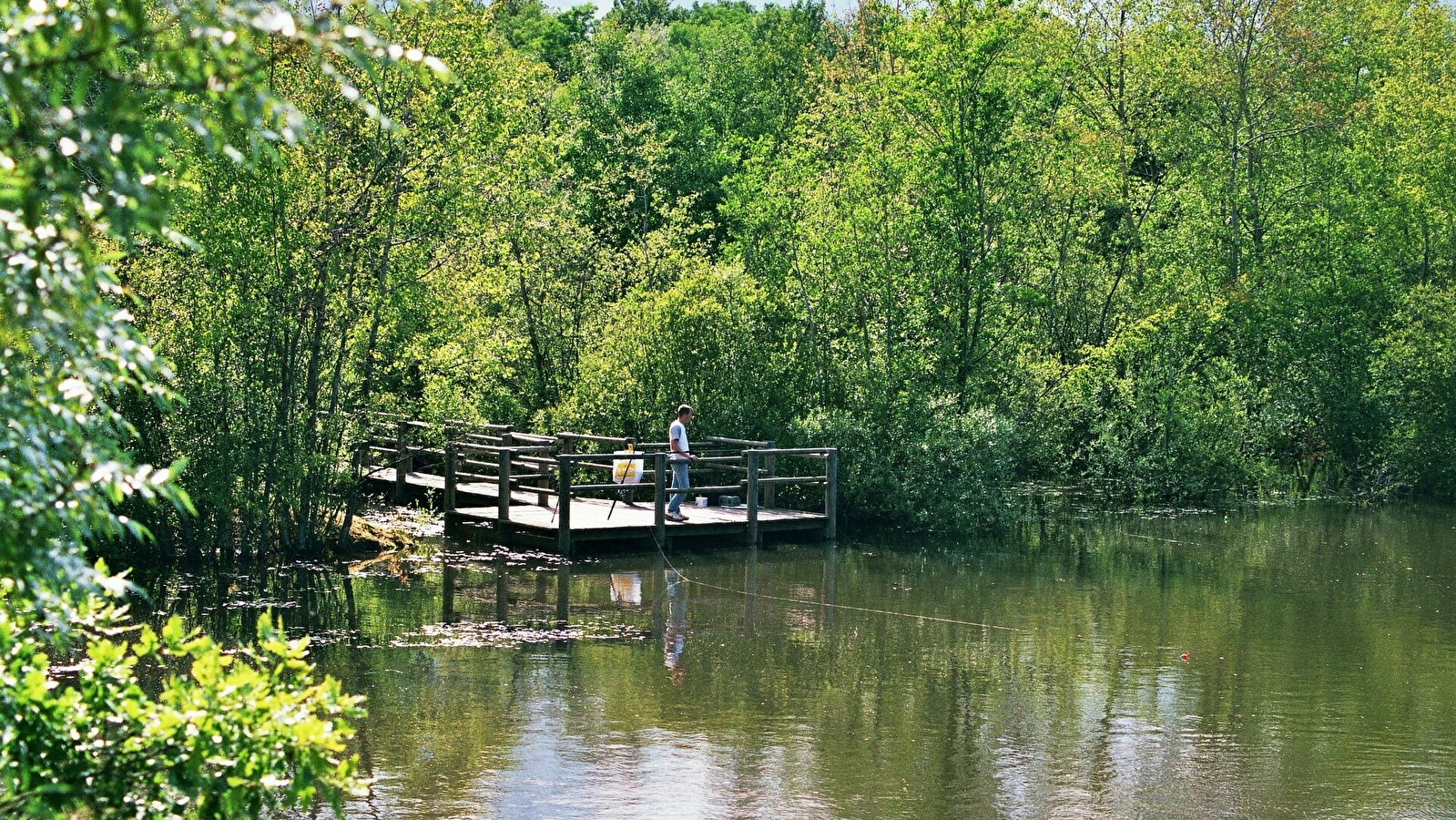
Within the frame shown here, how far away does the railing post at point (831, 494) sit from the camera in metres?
20.2

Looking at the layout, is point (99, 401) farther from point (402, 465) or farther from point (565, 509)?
point (402, 465)

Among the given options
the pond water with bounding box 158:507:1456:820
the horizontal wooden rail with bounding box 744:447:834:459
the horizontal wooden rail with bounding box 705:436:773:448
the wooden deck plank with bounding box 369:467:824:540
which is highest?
the horizontal wooden rail with bounding box 705:436:773:448

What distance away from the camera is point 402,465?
2288 centimetres

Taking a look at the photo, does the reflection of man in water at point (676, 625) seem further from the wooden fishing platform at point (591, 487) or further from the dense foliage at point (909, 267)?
the dense foliage at point (909, 267)

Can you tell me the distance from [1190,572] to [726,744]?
9.91m

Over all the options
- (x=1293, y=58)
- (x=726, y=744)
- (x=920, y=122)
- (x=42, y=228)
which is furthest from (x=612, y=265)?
(x=42, y=228)

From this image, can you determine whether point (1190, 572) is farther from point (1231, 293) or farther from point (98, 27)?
point (98, 27)

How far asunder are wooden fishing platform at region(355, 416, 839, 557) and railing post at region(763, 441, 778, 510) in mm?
20

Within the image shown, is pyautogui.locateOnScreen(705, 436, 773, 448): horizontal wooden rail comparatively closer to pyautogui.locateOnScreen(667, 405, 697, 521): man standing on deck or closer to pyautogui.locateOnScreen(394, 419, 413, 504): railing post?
pyautogui.locateOnScreen(667, 405, 697, 521): man standing on deck

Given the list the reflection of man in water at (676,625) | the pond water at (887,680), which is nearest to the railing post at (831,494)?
the pond water at (887,680)

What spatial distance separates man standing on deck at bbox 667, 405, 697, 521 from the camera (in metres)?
19.2

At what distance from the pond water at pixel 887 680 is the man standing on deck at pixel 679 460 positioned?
0.74 m

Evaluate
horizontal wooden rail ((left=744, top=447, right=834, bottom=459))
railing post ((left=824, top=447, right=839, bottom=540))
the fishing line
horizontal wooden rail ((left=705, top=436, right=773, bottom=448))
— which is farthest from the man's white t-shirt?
the fishing line

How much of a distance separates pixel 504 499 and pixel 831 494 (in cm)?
449
